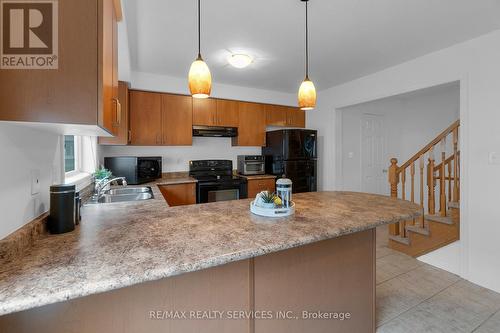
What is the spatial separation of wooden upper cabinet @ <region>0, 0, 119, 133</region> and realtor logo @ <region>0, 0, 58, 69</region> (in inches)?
0.8

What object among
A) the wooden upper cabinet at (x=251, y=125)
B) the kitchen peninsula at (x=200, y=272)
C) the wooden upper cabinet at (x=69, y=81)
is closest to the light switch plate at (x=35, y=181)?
the kitchen peninsula at (x=200, y=272)

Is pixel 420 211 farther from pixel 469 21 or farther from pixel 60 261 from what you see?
pixel 469 21

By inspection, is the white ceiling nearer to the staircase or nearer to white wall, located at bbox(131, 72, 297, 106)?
white wall, located at bbox(131, 72, 297, 106)

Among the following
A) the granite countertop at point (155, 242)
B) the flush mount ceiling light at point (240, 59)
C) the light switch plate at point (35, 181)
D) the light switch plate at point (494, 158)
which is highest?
the flush mount ceiling light at point (240, 59)

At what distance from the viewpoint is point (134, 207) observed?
1.60 meters

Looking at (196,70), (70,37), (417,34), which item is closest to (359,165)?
(417,34)

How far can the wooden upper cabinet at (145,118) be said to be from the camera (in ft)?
10.6

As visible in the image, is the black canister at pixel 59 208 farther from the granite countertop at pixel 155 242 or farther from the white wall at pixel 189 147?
the white wall at pixel 189 147

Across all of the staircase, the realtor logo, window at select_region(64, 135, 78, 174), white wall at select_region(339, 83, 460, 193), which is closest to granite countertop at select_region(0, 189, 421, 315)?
the realtor logo

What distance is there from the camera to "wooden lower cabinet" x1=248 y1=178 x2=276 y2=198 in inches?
145

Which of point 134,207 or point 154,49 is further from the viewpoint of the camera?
point 154,49

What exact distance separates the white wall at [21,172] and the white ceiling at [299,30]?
1.36m

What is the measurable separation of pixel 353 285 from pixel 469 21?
248cm

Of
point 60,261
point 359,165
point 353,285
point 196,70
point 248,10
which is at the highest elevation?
point 248,10
